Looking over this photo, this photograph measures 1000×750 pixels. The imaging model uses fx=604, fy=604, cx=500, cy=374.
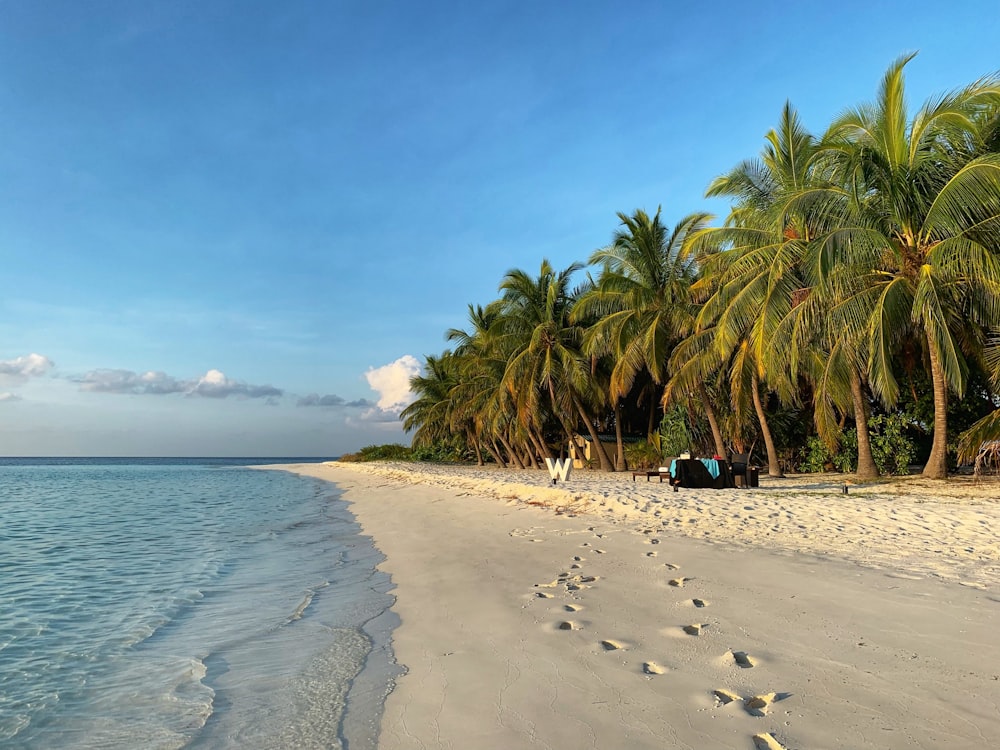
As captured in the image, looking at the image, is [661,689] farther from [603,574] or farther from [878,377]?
[878,377]

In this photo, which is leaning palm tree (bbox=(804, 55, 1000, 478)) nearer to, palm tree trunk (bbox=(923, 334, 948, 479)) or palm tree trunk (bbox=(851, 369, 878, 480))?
palm tree trunk (bbox=(923, 334, 948, 479))

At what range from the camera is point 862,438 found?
15.4 meters

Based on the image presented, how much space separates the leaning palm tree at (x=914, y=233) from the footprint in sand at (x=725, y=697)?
11.3m

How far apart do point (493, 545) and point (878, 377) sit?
9.45m

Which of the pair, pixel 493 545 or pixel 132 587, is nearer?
pixel 132 587

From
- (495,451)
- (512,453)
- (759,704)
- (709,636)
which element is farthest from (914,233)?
(495,451)

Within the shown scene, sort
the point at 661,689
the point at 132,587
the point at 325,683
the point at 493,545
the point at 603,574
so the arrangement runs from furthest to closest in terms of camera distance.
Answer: the point at 493,545, the point at 132,587, the point at 603,574, the point at 325,683, the point at 661,689

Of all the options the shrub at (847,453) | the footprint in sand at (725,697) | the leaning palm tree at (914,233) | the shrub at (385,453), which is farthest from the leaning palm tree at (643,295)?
the shrub at (385,453)

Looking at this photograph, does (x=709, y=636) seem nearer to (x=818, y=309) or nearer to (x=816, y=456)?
(x=818, y=309)

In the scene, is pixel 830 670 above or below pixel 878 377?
below

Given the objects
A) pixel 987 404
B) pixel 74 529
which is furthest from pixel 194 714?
pixel 987 404

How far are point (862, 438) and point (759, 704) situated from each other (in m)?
14.8

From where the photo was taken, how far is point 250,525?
1319cm

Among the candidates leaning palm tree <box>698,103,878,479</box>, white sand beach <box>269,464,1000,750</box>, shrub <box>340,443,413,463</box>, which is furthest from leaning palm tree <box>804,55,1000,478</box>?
shrub <box>340,443,413,463</box>
